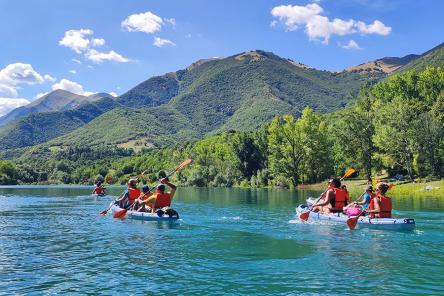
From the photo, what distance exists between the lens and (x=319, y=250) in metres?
19.9

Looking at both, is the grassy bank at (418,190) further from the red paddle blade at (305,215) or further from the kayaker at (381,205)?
the kayaker at (381,205)

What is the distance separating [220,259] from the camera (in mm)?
18125

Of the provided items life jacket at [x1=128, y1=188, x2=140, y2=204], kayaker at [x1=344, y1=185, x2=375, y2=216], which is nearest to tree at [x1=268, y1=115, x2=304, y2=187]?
life jacket at [x1=128, y1=188, x2=140, y2=204]

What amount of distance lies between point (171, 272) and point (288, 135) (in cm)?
7793

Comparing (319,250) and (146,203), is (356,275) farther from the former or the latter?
(146,203)

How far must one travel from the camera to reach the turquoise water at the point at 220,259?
1402 cm

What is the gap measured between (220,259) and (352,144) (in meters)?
67.6

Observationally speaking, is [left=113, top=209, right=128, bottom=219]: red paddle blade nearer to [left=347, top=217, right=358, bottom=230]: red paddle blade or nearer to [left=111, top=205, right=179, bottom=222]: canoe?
[left=111, top=205, right=179, bottom=222]: canoe

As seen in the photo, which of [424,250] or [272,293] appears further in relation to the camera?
[424,250]

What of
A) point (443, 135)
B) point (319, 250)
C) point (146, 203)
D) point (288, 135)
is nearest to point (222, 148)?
point (288, 135)

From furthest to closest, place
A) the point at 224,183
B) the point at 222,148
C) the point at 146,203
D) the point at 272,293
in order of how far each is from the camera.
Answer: the point at 222,148 → the point at 224,183 → the point at 146,203 → the point at 272,293

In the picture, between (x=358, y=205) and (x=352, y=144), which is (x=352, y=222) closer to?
(x=358, y=205)

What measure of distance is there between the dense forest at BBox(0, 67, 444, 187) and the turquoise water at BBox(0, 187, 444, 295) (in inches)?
1783

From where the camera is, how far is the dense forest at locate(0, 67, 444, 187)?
71188 millimetres
